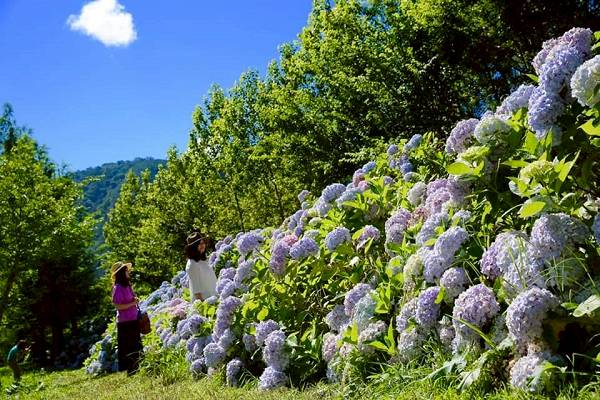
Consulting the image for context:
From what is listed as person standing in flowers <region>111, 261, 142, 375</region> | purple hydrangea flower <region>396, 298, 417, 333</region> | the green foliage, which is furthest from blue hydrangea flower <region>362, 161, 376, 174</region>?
the green foliage

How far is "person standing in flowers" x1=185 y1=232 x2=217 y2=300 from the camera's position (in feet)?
26.6

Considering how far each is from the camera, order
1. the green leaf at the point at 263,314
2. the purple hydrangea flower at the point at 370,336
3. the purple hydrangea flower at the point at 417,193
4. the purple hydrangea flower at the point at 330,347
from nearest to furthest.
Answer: the purple hydrangea flower at the point at 370,336 < the purple hydrangea flower at the point at 330,347 < the purple hydrangea flower at the point at 417,193 < the green leaf at the point at 263,314

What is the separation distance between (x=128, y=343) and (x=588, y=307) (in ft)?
25.5

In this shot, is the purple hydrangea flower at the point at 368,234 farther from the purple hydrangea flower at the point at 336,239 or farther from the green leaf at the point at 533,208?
the green leaf at the point at 533,208

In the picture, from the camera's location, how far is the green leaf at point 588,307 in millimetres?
2602

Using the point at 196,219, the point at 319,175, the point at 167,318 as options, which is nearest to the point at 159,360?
the point at 167,318

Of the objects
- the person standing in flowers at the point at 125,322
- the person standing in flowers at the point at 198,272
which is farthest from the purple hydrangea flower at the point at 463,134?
the person standing in flowers at the point at 125,322

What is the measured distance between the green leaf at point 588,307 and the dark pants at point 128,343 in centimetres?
748

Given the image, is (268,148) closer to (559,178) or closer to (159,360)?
(159,360)

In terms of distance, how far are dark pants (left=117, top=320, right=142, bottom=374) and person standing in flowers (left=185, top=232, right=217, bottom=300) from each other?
1591 mm

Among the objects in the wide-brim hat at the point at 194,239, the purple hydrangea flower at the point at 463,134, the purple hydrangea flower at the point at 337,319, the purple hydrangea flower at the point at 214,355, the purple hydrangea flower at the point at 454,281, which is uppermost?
the purple hydrangea flower at the point at 463,134

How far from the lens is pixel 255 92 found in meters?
26.7

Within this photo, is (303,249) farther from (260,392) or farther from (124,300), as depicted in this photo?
(124,300)

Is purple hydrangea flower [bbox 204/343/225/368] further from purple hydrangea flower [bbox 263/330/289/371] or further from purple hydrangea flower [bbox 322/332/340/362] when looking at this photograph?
purple hydrangea flower [bbox 322/332/340/362]
